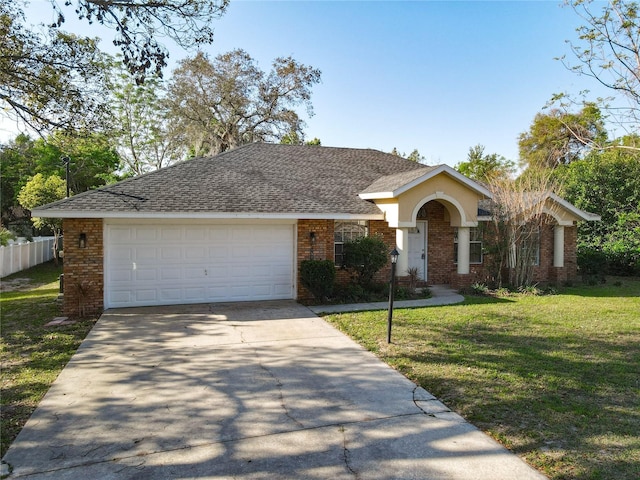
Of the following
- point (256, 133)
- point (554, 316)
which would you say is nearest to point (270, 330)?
point (554, 316)

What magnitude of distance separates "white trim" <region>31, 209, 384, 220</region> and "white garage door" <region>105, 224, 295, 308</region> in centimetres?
Result: 68

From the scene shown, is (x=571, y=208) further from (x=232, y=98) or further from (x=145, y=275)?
(x=232, y=98)

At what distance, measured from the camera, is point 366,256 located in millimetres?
12023

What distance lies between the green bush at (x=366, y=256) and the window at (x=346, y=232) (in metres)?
1.07

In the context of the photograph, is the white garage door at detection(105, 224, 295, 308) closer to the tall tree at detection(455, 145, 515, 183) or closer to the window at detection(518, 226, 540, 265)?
the window at detection(518, 226, 540, 265)

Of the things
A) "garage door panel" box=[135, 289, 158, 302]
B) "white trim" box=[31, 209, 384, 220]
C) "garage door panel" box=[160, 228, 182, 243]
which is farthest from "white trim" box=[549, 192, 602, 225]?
"garage door panel" box=[135, 289, 158, 302]

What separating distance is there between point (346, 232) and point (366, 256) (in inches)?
70.9

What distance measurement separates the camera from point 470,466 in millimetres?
3973

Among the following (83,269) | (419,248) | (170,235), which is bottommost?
(83,269)

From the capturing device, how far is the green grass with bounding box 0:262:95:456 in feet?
17.0

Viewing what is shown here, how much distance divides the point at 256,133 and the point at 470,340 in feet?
84.7

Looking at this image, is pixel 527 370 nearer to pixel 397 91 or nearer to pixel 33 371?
pixel 33 371

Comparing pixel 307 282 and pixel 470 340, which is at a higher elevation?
pixel 307 282

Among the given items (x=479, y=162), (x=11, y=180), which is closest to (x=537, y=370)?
(x=479, y=162)
